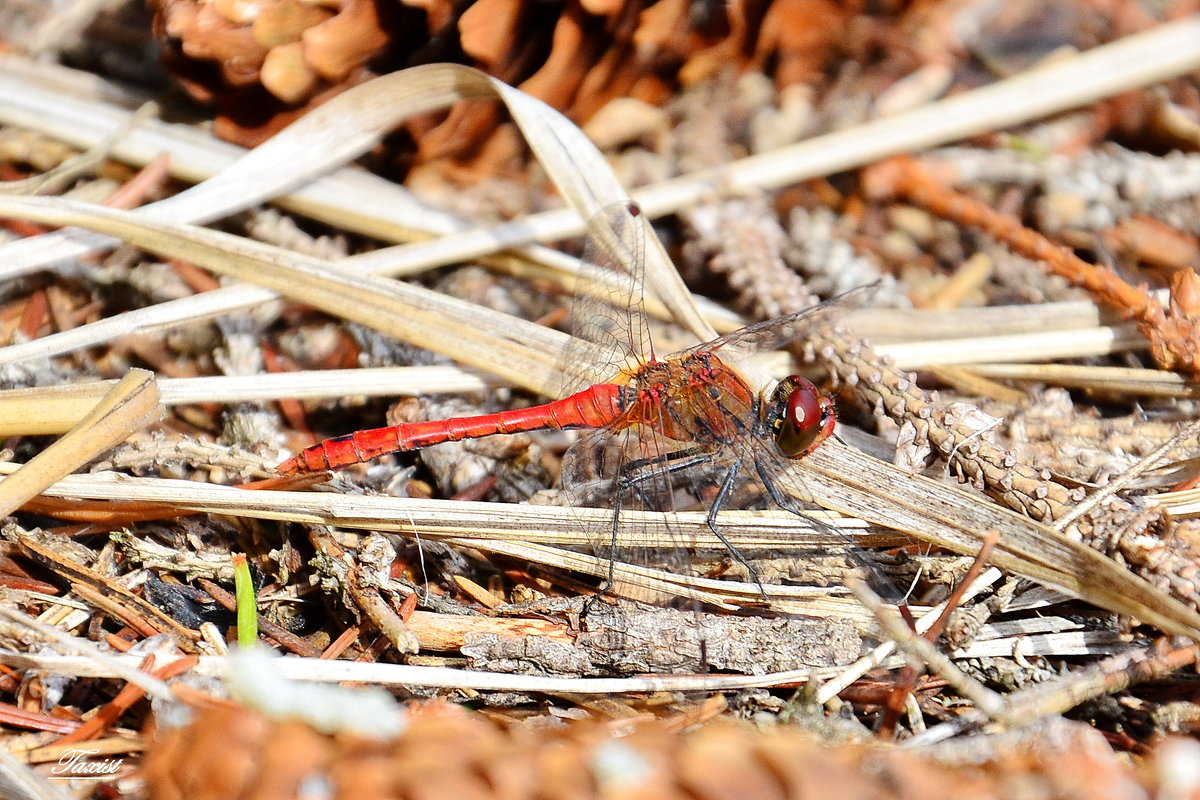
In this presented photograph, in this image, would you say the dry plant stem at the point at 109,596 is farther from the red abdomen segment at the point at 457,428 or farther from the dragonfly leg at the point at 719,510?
the dragonfly leg at the point at 719,510

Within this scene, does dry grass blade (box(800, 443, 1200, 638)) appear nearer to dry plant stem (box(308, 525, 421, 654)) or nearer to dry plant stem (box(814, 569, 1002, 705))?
dry plant stem (box(814, 569, 1002, 705))

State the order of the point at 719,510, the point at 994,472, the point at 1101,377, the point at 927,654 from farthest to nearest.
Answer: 1. the point at 1101,377
2. the point at 719,510
3. the point at 994,472
4. the point at 927,654

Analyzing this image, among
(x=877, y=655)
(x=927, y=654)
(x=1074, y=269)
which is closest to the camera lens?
(x=927, y=654)

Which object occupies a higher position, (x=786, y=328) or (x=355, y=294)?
(x=355, y=294)

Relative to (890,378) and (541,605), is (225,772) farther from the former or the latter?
(890,378)

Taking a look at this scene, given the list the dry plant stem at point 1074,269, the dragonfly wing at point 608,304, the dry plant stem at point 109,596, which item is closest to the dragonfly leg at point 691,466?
the dragonfly wing at point 608,304

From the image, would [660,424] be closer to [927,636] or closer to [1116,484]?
[927,636]

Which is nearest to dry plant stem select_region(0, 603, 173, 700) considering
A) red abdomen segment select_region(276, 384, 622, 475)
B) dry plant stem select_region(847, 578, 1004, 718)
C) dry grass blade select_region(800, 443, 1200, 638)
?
red abdomen segment select_region(276, 384, 622, 475)

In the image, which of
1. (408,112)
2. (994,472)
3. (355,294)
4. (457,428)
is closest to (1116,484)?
(994,472)
